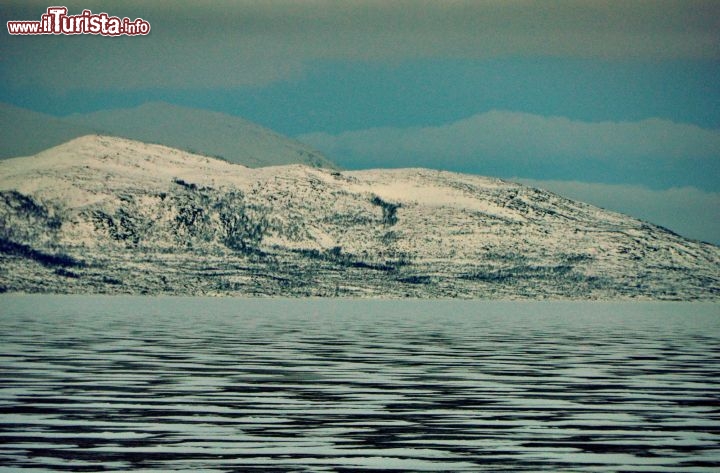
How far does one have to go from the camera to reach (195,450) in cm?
3167

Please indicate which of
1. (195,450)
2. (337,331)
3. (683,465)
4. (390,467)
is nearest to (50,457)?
(195,450)

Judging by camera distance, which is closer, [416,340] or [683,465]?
[683,465]

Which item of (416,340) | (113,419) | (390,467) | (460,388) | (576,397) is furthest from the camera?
(416,340)

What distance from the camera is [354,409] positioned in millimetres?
40719

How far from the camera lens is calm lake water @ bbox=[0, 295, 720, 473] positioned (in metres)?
30.9

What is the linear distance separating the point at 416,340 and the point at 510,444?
181 feet

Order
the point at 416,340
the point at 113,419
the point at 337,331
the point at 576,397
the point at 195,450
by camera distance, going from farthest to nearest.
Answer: the point at 337,331, the point at 416,340, the point at 576,397, the point at 113,419, the point at 195,450

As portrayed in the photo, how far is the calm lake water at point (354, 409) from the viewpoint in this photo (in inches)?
1216

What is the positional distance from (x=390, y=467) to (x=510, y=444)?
4.95 meters

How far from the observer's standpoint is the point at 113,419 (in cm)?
3725

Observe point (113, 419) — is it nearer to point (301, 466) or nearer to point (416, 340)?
point (301, 466)

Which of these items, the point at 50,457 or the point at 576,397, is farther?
the point at 576,397

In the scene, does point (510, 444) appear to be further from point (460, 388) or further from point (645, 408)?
point (460, 388)

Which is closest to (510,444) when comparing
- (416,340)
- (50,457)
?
(50,457)
